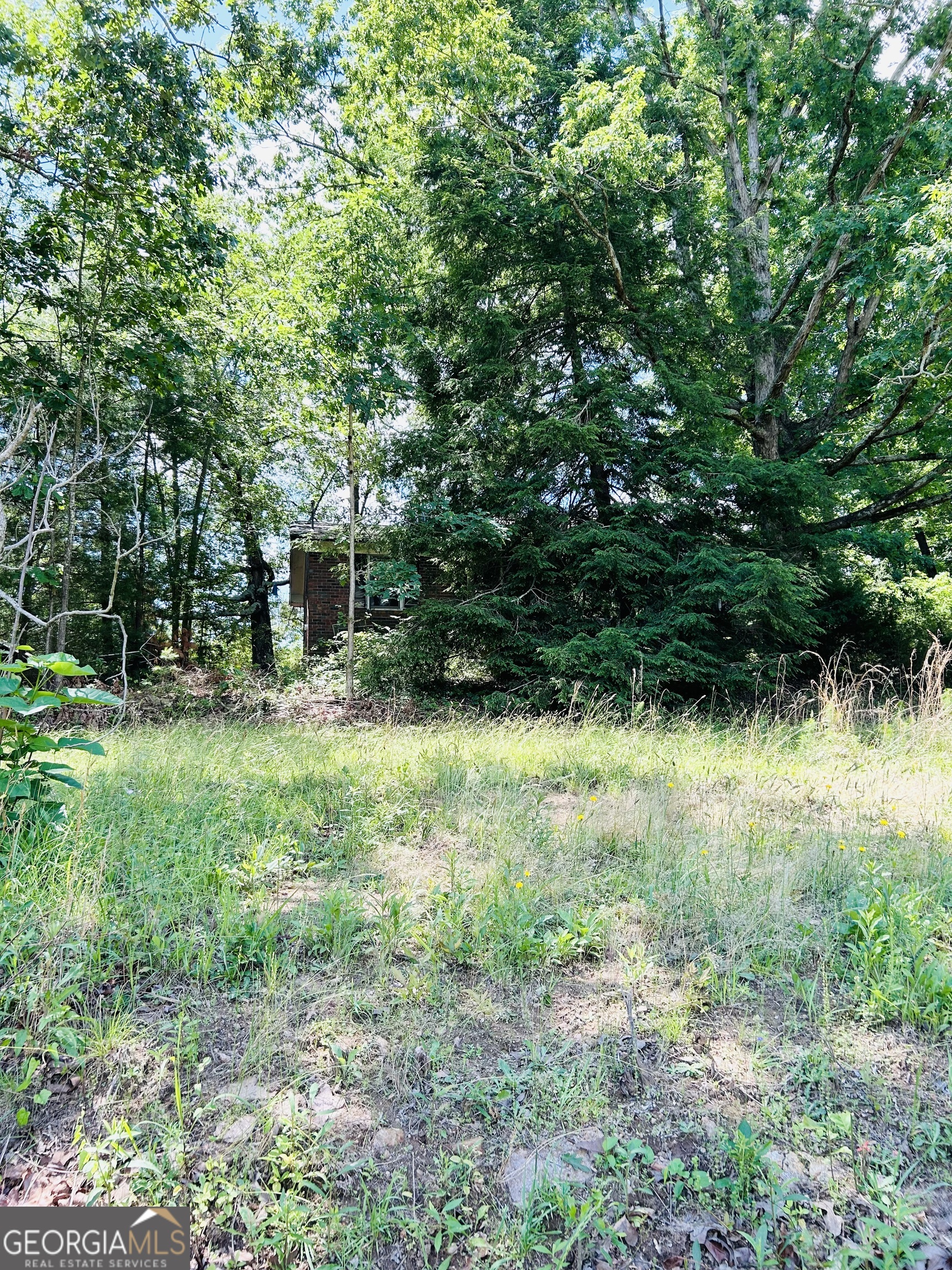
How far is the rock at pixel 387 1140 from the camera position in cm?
171

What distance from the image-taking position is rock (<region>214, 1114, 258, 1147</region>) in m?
1.67

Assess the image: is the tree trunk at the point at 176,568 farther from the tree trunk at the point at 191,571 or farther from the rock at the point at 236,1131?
the rock at the point at 236,1131

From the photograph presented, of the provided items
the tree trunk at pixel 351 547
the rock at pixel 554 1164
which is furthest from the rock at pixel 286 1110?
the tree trunk at pixel 351 547

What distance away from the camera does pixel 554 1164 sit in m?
1.69

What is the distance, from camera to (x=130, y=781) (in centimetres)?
426

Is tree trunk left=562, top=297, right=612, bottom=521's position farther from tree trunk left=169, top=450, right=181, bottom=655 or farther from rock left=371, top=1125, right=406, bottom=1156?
tree trunk left=169, top=450, right=181, bottom=655

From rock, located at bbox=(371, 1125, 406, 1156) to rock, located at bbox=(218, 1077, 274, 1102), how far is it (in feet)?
1.11

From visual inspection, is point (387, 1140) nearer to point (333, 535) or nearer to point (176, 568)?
point (333, 535)

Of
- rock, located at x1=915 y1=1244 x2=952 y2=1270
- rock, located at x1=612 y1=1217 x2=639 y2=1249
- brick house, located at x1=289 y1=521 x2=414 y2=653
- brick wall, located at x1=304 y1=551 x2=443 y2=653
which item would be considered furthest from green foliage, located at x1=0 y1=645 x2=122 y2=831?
brick wall, located at x1=304 y1=551 x2=443 y2=653

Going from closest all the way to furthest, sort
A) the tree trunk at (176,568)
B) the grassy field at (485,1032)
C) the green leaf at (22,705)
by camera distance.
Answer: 1. the grassy field at (485,1032)
2. the green leaf at (22,705)
3. the tree trunk at (176,568)

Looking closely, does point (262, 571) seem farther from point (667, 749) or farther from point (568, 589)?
point (667, 749)

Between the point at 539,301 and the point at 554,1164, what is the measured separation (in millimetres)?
11229

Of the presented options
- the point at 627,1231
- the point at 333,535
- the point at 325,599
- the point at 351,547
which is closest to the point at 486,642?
the point at 351,547

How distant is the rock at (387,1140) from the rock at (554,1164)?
12.0 inches
